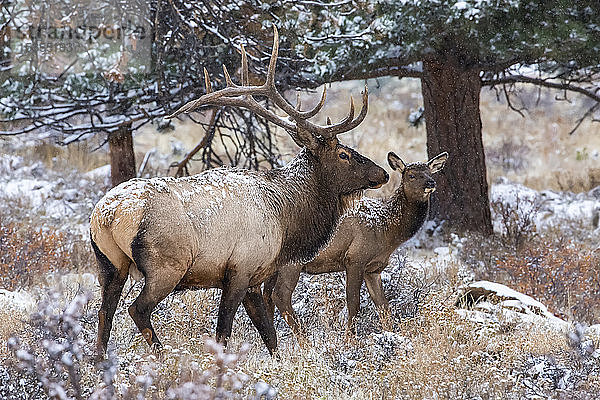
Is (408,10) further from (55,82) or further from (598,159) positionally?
(598,159)

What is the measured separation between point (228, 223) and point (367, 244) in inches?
68.3

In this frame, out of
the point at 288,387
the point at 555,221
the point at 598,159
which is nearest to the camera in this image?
the point at 288,387

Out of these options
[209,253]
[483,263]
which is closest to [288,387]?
[209,253]

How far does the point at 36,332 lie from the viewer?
5352 millimetres

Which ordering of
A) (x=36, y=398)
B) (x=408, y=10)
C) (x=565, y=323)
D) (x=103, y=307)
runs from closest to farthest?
(x=36, y=398), (x=103, y=307), (x=565, y=323), (x=408, y=10)

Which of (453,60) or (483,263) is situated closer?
(483,263)

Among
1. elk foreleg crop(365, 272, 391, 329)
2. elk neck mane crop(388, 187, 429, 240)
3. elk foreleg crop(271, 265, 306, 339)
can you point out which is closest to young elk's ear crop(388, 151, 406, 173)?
elk neck mane crop(388, 187, 429, 240)

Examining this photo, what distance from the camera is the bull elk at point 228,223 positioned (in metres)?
4.89

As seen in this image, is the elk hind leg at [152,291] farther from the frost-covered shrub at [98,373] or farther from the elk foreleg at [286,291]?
the elk foreleg at [286,291]

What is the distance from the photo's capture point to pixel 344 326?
6.74 meters

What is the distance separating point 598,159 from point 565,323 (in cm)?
1537

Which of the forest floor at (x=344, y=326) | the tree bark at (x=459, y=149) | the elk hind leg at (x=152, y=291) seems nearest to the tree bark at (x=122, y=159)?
the forest floor at (x=344, y=326)

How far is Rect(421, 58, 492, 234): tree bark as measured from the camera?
35.2ft

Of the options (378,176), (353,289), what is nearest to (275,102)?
(378,176)
